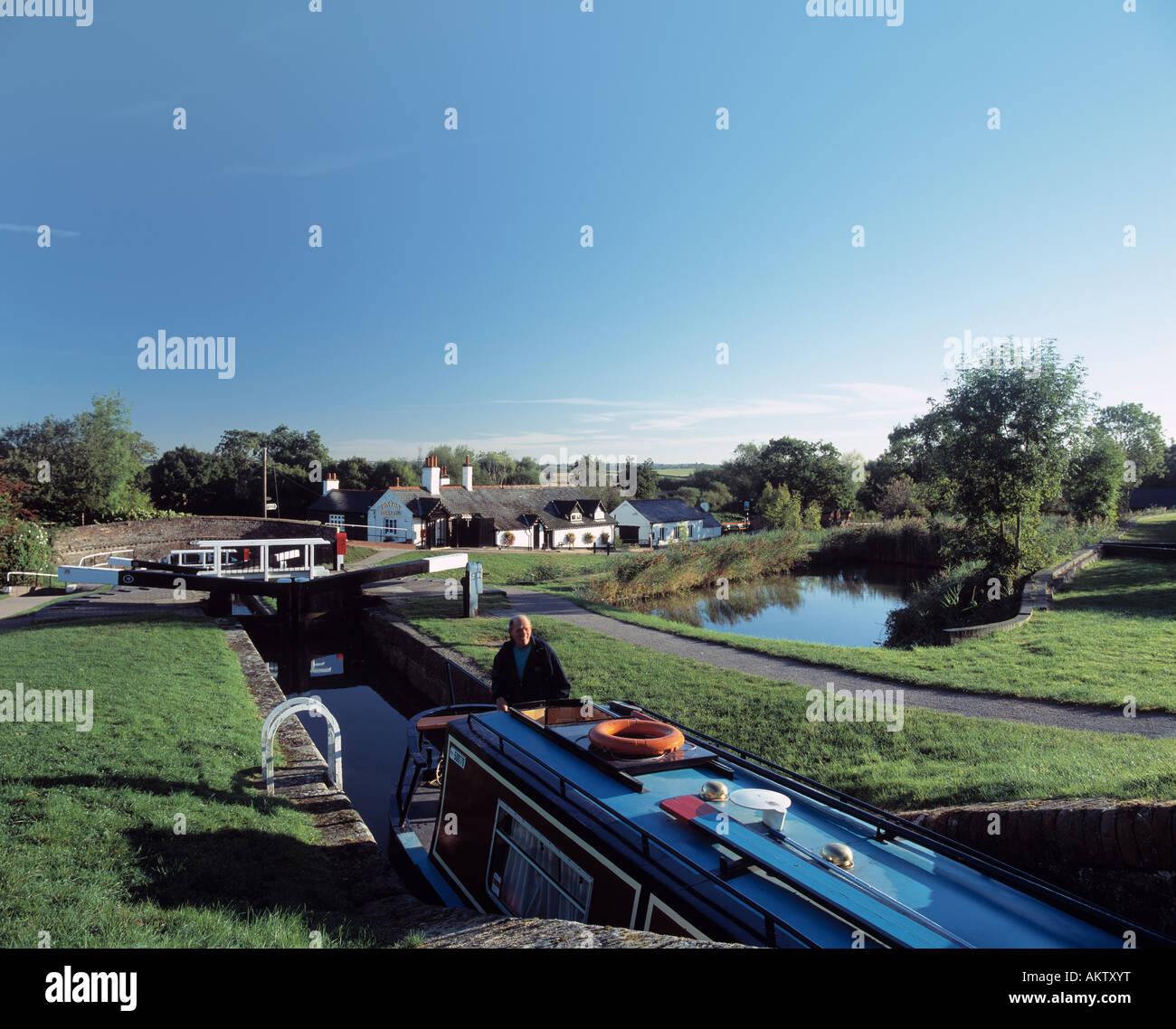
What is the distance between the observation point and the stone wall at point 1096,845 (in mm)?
3502

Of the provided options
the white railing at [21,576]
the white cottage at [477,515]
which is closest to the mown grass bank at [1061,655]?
the white railing at [21,576]

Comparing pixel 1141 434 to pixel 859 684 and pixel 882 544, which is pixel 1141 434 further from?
pixel 859 684

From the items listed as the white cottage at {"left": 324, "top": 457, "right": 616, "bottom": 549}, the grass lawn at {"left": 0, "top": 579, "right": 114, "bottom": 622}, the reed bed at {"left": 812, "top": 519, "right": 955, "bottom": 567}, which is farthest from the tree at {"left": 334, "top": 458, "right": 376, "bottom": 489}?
the reed bed at {"left": 812, "top": 519, "right": 955, "bottom": 567}

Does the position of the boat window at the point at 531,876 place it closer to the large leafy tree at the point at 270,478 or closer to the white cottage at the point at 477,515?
the white cottage at the point at 477,515

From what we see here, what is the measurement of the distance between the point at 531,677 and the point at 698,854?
2.91 metres

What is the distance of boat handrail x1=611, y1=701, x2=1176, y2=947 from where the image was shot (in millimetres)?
2543

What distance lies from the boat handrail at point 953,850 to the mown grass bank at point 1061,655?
6237 mm

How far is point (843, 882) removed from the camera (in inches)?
113

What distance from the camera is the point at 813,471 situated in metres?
54.0

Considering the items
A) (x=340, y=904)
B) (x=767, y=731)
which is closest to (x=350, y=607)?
(x=767, y=731)

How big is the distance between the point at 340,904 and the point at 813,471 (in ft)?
176

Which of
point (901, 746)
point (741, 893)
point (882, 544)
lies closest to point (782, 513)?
point (882, 544)

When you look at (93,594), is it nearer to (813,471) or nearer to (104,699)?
(104,699)

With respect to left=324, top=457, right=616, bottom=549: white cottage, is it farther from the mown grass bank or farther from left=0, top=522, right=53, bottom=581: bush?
the mown grass bank
